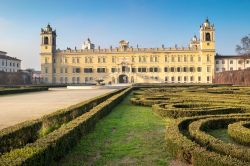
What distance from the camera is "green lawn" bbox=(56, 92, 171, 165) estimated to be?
6.02 meters

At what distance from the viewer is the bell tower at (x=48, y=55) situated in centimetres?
8412

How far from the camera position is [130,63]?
83125 mm

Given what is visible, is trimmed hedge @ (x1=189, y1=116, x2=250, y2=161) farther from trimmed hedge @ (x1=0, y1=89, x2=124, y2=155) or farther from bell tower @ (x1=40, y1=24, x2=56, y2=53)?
bell tower @ (x1=40, y1=24, x2=56, y2=53)

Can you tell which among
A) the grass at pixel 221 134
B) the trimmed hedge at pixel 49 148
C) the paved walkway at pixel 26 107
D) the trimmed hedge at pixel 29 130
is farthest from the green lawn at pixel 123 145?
the paved walkway at pixel 26 107

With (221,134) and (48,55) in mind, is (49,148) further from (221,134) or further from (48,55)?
(48,55)

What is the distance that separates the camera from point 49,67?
84.3m

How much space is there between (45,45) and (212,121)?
79027 mm

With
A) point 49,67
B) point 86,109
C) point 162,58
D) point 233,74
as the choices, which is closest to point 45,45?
point 49,67

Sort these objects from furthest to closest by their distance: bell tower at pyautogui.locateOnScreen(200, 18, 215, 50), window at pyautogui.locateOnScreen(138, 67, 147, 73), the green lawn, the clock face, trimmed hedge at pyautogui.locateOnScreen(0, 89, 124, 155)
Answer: the clock face, window at pyautogui.locateOnScreen(138, 67, 147, 73), bell tower at pyautogui.locateOnScreen(200, 18, 215, 50), trimmed hedge at pyautogui.locateOnScreen(0, 89, 124, 155), the green lawn

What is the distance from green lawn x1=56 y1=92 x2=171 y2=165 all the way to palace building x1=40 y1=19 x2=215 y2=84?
69683mm

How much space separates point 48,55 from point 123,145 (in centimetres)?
7959

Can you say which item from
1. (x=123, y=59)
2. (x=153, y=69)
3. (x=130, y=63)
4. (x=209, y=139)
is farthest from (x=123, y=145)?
(x=123, y=59)

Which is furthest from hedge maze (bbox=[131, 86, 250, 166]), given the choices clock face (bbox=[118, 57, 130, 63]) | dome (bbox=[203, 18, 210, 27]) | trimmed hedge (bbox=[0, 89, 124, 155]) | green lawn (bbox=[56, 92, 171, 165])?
dome (bbox=[203, 18, 210, 27])

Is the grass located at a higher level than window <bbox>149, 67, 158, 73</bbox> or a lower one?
lower
